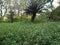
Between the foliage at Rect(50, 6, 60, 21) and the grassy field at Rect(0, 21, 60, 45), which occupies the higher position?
the grassy field at Rect(0, 21, 60, 45)

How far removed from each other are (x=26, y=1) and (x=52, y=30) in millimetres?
5530

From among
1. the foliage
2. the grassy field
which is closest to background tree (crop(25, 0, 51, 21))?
the foliage

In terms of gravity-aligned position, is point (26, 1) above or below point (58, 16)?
above

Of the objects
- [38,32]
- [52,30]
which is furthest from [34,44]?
[52,30]

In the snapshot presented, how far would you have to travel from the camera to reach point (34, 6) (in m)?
11.9

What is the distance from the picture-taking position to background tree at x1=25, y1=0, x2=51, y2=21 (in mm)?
11875

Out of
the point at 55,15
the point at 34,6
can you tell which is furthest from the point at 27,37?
the point at 55,15

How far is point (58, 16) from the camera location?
12.0 metres

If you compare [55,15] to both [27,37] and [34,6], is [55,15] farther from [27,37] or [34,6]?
[27,37]

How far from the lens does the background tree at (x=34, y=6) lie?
11.9m

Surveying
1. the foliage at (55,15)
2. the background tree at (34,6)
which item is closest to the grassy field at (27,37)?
the foliage at (55,15)

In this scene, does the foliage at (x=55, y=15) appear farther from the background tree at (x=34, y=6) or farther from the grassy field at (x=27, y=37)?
the grassy field at (x=27, y=37)

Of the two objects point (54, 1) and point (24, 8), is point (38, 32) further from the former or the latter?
point (54, 1)

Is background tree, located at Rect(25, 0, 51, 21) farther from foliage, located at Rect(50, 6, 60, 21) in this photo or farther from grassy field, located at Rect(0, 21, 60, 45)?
grassy field, located at Rect(0, 21, 60, 45)
